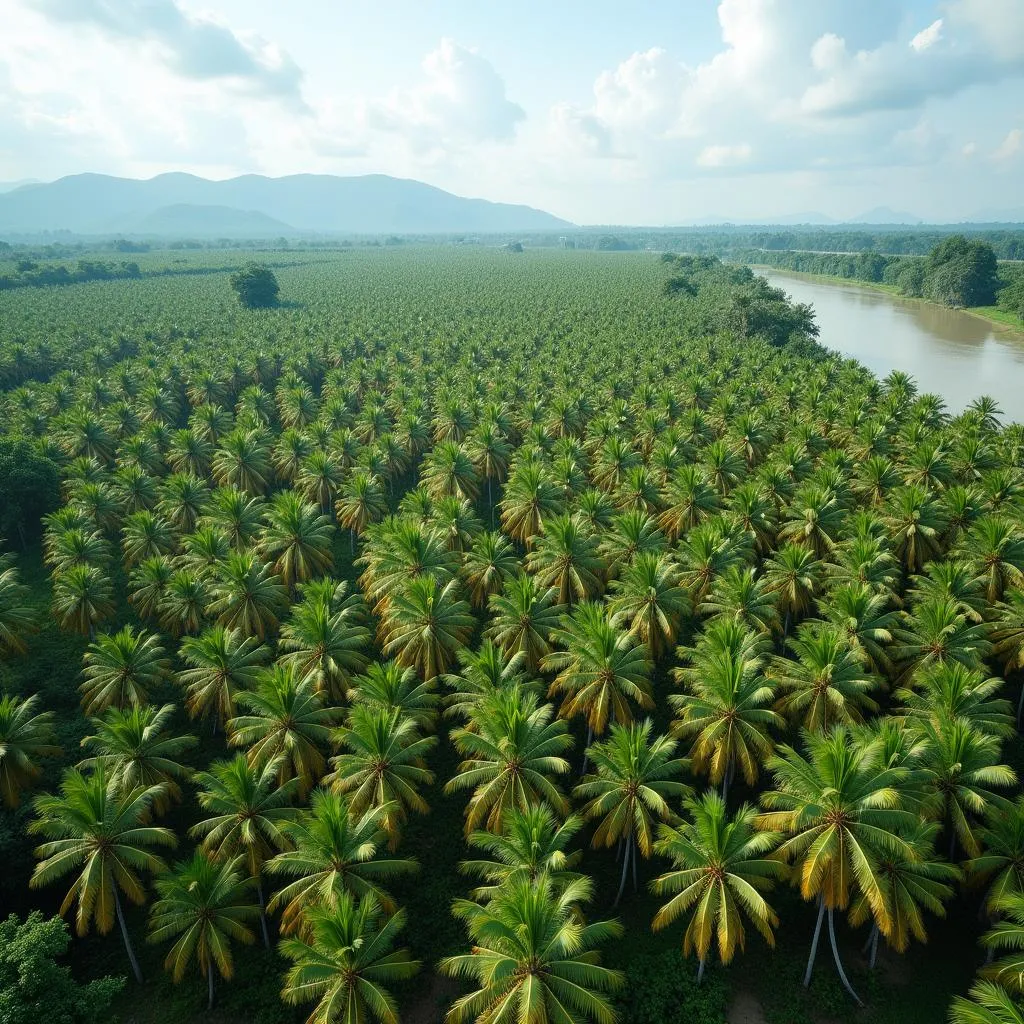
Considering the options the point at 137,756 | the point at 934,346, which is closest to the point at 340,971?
the point at 137,756

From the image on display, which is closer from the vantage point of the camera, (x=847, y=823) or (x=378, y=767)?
(x=847, y=823)

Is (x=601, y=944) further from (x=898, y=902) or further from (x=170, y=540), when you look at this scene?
(x=170, y=540)

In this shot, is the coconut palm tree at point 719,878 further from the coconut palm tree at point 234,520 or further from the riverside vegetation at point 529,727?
the coconut palm tree at point 234,520

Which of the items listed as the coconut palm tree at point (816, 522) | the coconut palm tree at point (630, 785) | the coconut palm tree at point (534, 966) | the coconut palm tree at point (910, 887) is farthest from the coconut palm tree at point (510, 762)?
the coconut palm tree at point (816, 522)

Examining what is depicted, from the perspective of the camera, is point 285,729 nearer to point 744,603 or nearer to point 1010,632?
point 744,603

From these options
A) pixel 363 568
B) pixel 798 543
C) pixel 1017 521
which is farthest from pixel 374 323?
pixel 1017 521

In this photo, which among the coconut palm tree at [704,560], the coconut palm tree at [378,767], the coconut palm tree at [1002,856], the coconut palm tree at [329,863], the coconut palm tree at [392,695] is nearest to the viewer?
the coconut palm tree at [329,863]

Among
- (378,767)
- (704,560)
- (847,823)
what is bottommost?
(378,767)

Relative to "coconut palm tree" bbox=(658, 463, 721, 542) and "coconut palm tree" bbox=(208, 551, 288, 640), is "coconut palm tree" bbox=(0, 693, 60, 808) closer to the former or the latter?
"coconut palm tree" bbox=(208, 551, 288, 640)
